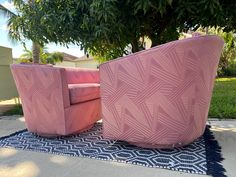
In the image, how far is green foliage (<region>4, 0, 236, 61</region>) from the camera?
193 centimetres

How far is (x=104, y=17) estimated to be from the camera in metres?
1.93

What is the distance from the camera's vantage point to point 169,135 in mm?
1979

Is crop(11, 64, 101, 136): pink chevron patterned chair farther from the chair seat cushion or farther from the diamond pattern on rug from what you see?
the diamond pattern on rug

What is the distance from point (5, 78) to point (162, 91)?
3.86 metres

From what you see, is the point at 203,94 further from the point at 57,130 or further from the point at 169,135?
the point at 57,130

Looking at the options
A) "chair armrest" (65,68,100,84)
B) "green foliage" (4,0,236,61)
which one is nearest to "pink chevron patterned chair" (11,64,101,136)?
"green foliage" (4,0,236,61)

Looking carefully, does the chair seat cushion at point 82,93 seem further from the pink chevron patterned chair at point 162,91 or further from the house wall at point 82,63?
the house wall at point 82,63

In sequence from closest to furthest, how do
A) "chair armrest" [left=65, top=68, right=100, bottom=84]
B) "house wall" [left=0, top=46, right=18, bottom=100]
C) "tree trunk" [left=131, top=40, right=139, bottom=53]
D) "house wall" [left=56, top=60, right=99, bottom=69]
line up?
"tree trunk" [left=131, top=40, right=139, bottom=53] → "chair armrest" [left=65, top=68, right=100, bottom=84] → "house wall" [left=0, top=46, right=18, bottom=100] → "house wall" [left=56, top=60, right=99, bottom=69]

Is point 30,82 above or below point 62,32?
below

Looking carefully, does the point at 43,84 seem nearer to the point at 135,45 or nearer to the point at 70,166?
the point at 70,166

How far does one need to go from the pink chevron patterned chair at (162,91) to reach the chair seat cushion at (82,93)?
0.50m

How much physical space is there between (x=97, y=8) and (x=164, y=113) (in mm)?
1043

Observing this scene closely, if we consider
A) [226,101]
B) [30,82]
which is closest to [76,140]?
[30,82]

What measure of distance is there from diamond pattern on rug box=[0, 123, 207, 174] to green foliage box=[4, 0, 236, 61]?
3.25 feet
